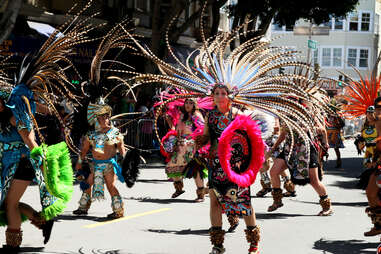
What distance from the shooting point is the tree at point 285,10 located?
24906 mm

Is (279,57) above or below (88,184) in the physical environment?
above

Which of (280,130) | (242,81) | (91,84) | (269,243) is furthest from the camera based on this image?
(280,130)

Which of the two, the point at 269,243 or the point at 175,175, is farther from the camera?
the point at 175,175

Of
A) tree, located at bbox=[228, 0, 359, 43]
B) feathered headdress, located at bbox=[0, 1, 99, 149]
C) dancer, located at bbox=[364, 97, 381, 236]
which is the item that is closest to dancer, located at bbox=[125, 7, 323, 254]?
feathered headdress, located at bbox=[0, 1, 99, 149]

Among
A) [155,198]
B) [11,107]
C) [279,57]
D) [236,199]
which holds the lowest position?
[155,198]

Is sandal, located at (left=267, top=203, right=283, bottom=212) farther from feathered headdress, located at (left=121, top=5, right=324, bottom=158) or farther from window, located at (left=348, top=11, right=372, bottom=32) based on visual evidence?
window, located at (left=348, top=11, right=372, bottom=32)

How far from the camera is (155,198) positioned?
37.8 ft

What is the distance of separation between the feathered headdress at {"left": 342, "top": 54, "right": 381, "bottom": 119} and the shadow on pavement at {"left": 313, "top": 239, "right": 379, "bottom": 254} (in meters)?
2.37

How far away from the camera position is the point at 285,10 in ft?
82.5

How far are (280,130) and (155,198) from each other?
2718 millimetres

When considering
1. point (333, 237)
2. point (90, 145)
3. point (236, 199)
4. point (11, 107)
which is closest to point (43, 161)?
point (11, 107)

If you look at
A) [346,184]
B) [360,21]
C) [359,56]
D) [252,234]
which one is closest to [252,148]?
[252,234]

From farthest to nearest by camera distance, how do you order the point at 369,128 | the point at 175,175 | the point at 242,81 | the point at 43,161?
the point at 369,128, the point at 175,175, the point at 242,81, the point at 43,161

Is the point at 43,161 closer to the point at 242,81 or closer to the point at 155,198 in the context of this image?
the point at 242,81
